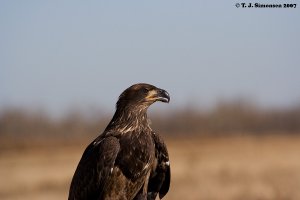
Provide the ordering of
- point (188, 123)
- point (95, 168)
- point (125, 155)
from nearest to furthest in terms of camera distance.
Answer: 1. point (125, 155)
2. point (95, 168)
3. point (188, 123)

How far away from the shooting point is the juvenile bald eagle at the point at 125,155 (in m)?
10.5

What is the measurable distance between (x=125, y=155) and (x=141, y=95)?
2.58 feet

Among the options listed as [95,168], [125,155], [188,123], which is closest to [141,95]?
[125,155]

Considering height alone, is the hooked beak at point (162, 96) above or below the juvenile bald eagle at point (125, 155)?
above

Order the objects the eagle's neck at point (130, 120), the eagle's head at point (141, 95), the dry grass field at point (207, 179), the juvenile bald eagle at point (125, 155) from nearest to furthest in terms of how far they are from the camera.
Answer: the juvenile bald eagle at point (125, 155) → the eagle's neck at point (130, 120) → the eagle's head at point (141, 95) → the dry grass field at point (207, 179)

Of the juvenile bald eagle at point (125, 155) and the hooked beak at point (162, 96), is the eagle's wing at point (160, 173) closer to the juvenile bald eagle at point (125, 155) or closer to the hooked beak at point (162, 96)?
the juvenile bald eagle at point (125, 155)

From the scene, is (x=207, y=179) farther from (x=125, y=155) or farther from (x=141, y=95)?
(x=125, y=155)

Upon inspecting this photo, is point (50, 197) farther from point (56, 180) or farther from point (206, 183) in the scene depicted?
point (56, 180)

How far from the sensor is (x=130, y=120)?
35.2ft

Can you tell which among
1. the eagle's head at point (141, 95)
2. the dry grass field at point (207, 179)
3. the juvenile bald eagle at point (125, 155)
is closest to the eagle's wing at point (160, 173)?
the juvenile bald eagle at point (125, 155)

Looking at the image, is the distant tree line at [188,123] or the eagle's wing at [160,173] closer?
the eagle's wing at [160,173]

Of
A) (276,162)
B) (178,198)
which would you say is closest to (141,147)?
(178,198)

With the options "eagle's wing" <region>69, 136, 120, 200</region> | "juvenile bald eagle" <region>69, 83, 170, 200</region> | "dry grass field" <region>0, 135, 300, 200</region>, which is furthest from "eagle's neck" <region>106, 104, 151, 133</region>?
"dry grass field" <region>0, 135, 300, 200</region>

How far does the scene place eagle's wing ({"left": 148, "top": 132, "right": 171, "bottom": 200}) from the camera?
1102 cm
